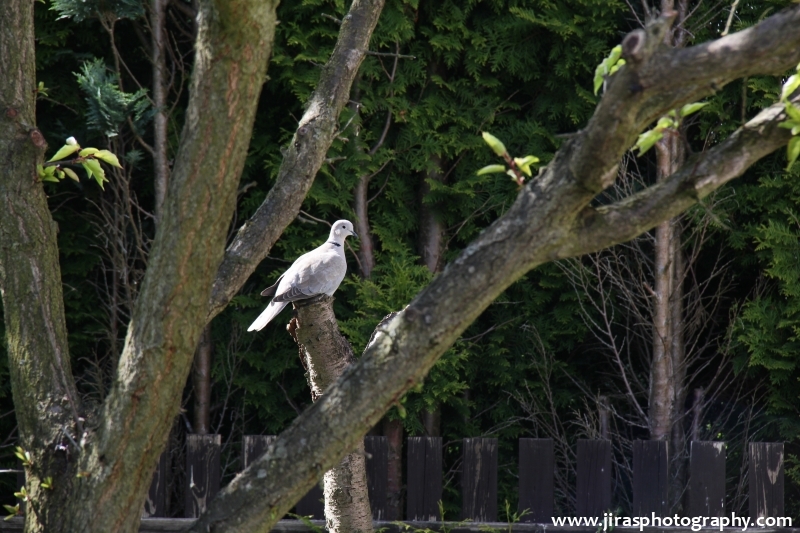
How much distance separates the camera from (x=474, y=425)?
166 inches

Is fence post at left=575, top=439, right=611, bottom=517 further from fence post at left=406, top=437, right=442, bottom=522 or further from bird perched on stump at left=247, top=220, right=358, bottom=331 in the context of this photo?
bird perched on stump at left=247, top=220, right=358, bottom=331

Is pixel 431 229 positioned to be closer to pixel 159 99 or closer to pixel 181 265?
pixel 159 99

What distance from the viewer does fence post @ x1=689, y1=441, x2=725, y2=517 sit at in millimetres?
3340

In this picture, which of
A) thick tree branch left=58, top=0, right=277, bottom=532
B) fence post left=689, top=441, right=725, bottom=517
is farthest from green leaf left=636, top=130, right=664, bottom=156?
fence post left=689, top=441, right=725, bottom=517

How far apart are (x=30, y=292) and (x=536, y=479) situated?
7.63 feet

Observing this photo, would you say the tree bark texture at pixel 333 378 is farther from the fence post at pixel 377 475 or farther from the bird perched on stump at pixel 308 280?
the fence post at pixel 377 475

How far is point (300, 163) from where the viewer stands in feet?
8.32

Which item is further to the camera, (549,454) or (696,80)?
(549,454)

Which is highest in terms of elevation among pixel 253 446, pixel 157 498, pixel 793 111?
pixel 793 111

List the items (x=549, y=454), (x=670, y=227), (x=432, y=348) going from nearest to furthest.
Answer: (x=432, y=348), (x=549, y=454), (x=670, y=227)

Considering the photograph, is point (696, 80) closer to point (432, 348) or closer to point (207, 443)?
point (432, 348)

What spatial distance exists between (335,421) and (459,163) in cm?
292

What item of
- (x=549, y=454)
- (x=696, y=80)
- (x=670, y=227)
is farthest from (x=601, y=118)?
(x=670, y=227)

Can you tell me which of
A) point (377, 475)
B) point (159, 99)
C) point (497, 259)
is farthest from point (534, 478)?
point (159, 99)
